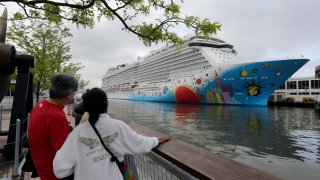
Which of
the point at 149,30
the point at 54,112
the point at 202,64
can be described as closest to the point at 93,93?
the point at 54,112

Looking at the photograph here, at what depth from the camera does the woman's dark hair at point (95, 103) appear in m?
1.52

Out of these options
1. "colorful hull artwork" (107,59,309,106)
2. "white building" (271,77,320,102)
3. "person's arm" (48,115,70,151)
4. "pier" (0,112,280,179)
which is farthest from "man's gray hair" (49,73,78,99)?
"white building" (271,77,320,102)

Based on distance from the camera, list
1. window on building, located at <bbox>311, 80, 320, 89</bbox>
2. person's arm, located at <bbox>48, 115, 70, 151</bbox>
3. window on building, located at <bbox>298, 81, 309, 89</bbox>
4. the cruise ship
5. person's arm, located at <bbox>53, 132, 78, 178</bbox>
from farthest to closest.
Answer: window on building, located at <bbox>298, 81, 309, 89</bbox> → window on building, located at <bbox>311, 80, 320, 89</bbox> → the cruise ship → person's arm, located at <bbox>48, 115, 70, 151</bbox> → person's arm, located at <bbox>53, 132, 78, 178</bbox>

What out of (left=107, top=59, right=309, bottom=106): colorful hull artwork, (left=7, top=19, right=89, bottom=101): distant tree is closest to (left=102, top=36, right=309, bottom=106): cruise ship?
(left=107, top=59, right=309, bottom=106): colorful hull artwork

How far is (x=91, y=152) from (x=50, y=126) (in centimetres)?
39

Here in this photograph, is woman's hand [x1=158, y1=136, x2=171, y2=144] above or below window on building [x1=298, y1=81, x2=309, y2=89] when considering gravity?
below

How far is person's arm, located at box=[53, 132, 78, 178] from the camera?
1442 mm

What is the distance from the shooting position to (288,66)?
2645 centimetres

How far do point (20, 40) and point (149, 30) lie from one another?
527 inches

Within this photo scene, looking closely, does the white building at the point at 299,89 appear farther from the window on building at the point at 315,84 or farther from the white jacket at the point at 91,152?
the white jacket at the point at 91,152

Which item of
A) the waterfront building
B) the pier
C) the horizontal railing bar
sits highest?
the waterfront building

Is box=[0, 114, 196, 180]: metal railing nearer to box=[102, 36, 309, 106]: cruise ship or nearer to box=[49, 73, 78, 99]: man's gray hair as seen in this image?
box=[49, 73, 78, 99]: man's gray hair

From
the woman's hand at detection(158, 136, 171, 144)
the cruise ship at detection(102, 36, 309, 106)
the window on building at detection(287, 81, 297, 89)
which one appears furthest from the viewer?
the window on building at detection(287, 81, 297, 89)

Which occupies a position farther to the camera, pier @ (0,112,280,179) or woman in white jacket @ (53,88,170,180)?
woman in white jacket @ (53,88,170,180)
